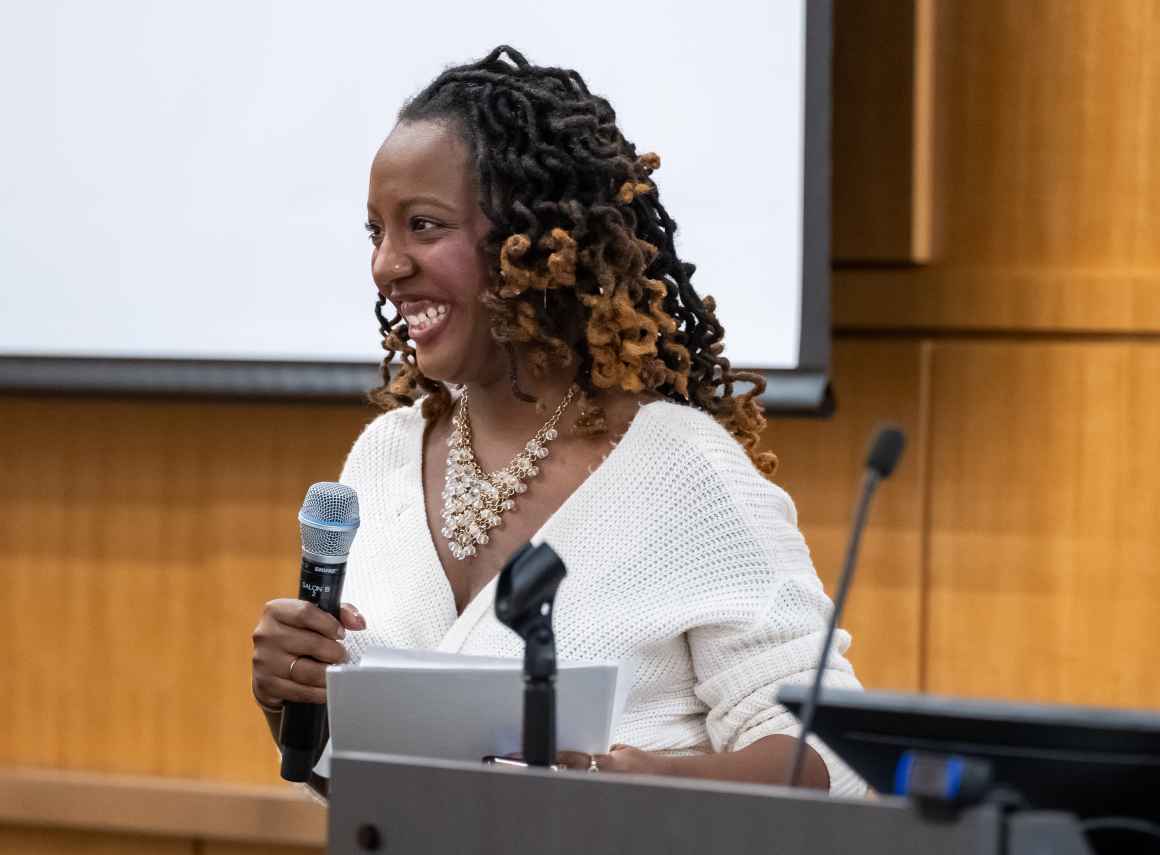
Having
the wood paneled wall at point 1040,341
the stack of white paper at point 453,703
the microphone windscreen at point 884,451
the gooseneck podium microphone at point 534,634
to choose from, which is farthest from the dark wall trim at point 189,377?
the microphone windscreen at point 884,451

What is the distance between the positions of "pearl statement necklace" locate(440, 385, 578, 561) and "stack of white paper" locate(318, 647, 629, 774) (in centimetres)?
35

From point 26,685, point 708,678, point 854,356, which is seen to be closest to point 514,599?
point 708,678

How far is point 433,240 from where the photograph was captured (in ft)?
6.16

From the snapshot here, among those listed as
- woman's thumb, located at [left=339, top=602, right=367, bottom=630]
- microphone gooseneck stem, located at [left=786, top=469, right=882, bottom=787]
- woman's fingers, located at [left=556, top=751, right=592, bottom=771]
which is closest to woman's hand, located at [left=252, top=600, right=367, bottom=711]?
woman's thumb, located at [left=339, top=602, right=367, bottom=630]

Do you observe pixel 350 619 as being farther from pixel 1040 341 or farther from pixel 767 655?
pixel 1040 341

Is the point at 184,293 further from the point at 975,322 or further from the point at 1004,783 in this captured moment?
the point at 1004,783

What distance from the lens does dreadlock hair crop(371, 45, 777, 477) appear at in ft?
6.13

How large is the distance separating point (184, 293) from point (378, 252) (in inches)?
58.4

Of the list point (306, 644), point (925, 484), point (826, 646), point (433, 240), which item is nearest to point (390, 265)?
point (433, 240)

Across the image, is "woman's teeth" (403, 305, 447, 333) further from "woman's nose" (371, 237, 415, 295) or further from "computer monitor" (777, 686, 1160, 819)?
"computer monitor" (777, 686, 1160, 819)

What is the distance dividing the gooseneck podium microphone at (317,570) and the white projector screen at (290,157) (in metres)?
1.26

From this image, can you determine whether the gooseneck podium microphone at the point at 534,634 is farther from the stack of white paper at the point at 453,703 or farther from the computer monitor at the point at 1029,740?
the computer monitor at the point at 1029,740

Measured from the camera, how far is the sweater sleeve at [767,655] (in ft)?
5.79

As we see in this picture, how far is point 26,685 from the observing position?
3.55m
